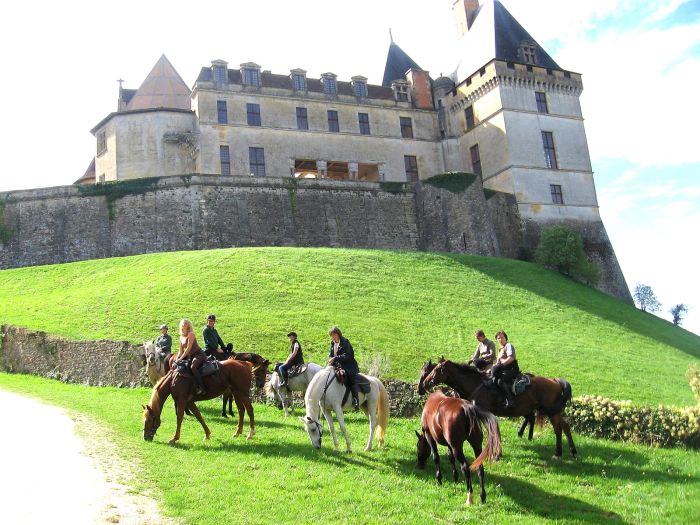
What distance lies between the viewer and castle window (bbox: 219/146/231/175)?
48594mm

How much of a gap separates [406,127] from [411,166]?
352 centimetres

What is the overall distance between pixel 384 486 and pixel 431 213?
37.5 m

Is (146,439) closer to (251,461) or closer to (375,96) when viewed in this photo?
(251,461)

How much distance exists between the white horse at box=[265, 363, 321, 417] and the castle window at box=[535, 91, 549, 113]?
144 feet

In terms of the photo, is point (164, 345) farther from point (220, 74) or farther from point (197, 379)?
point (220, 74)

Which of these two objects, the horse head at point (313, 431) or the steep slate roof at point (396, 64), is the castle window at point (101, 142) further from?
the horse head at point (313, 431)

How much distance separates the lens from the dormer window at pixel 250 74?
50.8 m

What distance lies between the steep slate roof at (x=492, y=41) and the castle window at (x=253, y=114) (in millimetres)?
18695

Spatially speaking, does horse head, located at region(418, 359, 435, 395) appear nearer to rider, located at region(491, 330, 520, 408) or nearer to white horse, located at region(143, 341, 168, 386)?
rider, located at region(491, 330, 520, 408)

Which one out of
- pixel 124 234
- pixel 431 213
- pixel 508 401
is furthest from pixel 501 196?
pixel 508 401

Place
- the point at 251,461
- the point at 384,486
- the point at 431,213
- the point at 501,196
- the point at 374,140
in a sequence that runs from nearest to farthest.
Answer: the point at 384,486 < the point at 251,461 < the point at 431,213 < the point at 501,196 < the point at 374,140

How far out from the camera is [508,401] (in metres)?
13.0

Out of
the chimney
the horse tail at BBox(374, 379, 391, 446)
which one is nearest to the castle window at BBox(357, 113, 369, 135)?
the chimney

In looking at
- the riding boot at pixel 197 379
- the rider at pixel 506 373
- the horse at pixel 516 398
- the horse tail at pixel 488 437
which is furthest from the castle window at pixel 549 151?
the horse tail at pixel 488 437
